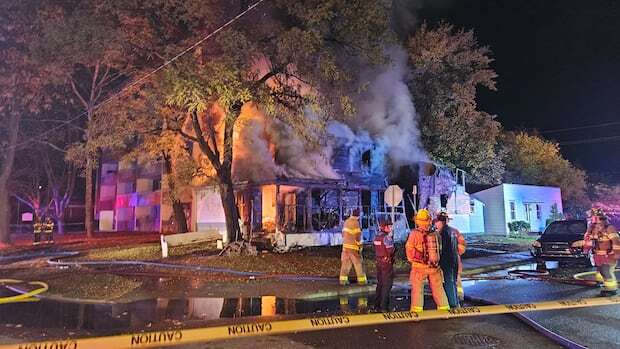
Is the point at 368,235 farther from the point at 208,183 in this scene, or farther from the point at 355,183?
the point at 208,183

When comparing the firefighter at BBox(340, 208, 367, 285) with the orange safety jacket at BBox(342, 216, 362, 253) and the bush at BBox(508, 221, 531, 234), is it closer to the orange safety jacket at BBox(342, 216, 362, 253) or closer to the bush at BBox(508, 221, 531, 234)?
Answer: the orange safety jacket at BBox(342, 216, 362, 253)

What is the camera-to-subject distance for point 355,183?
805 inches

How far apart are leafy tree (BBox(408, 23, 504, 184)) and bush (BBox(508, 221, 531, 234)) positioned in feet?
17.5

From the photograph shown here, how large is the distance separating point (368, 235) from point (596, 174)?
34933mm

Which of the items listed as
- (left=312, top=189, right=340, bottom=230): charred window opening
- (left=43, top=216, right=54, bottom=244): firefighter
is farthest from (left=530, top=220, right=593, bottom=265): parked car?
(left=43, top=216, right=54, bottom=244): firefighter

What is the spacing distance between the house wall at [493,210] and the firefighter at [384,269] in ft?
76.0

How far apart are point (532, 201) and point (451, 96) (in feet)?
35.0

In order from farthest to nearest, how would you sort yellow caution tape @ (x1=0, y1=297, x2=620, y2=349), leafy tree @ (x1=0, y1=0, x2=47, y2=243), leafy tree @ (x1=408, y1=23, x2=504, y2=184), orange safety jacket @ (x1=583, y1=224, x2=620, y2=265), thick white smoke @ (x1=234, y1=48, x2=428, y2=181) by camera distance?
leafy tree @ (x1=408, y1=23, x2=504, y2=184) → thick white smoke @ (x1=234, y1=48, x2=428, y2=181) → leafy tree @ (x1=0, y1=0, x2=47, y2=243) → orange safety jacket @ (x1=583, y1=224, x2=620, y2=265) → yellow caution tape @ (x1=0, y1=297, x2=620, y2=349)

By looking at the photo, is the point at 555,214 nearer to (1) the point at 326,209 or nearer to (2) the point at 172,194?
(1) the point at 326,209

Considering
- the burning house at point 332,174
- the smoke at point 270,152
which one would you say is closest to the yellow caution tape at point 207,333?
the burning house at point 332,174

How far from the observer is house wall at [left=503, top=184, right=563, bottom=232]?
93.5 ft

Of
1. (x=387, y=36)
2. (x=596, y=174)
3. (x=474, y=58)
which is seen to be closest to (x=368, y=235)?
(x=387, y=36)

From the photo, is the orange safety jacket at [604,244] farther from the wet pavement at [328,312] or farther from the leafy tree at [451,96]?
the leafy tree at [451,96]

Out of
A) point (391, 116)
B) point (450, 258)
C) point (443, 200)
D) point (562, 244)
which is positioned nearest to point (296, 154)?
point (391, 116)
